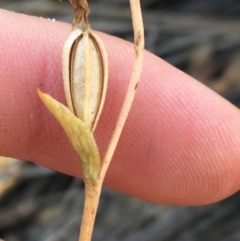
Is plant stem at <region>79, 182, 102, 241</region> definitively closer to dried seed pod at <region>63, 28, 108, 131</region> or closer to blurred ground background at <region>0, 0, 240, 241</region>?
dried seed pod at <region>63, 28, 108, 131</region>

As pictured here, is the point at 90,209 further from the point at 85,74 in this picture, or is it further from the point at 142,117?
the point at 142,117

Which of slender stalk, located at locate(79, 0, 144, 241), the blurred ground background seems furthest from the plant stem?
the blurred ground background

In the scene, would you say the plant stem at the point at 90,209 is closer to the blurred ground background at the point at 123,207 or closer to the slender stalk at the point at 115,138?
the slender stalk at the point at 115,138

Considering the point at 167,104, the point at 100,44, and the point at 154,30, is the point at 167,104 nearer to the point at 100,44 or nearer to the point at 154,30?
the point at 100,44

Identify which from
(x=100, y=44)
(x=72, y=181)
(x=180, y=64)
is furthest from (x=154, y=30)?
(x=100, y=44)

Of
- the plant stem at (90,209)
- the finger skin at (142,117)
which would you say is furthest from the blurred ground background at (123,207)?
the plant stem at (90,209)

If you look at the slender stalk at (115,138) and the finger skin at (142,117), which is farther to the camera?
the finger skin at (142,117)

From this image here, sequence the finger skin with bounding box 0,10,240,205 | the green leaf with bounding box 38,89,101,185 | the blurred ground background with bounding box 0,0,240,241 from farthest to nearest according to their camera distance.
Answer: the blurred ground background with bounding box 0,0,240,241, the finger skin with bounding box 0,10,240,205, the green leaf with bounding box 38,89,101,185
